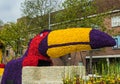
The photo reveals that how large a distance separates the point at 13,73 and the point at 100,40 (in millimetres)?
3613

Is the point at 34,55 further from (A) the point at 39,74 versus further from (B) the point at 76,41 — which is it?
(B) the point at 76,41

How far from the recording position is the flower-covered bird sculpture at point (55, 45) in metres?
11.6

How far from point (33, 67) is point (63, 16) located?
16374 mm

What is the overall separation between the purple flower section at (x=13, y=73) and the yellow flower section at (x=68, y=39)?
49.0 inches

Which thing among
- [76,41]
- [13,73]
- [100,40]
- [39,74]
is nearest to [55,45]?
[76,41]

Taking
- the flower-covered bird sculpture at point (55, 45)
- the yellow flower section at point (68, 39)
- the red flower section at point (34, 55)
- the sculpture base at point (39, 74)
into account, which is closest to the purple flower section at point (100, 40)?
the flower-covered bird sculpture at point (55, 45)

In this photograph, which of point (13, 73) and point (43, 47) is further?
point (13, 73)

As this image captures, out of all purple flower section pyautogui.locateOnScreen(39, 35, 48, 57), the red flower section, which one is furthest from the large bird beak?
the red flower section

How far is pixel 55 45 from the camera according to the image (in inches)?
482

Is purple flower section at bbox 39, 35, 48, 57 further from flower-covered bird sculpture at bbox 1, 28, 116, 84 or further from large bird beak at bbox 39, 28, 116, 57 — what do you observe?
large bird beak at bbox 39, 28, 116, 57

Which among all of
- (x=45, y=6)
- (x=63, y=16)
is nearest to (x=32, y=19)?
(x=45, y=6)

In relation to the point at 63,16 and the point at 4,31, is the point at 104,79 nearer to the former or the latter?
the point at 63,16

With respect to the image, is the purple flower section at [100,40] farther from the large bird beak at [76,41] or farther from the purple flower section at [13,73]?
the purple flower section at [13,73]

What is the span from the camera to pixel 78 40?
461 inches
